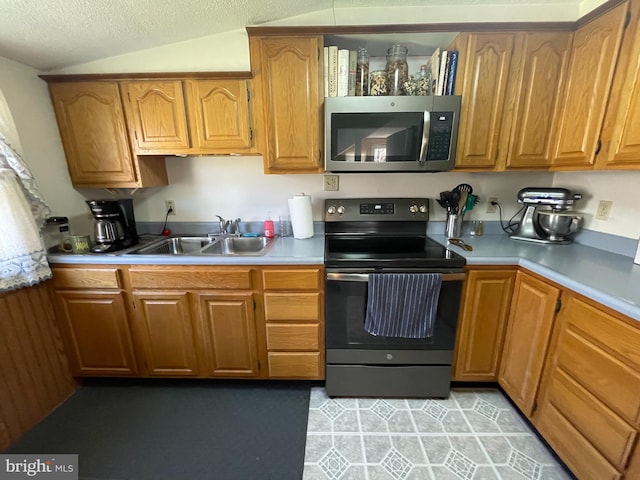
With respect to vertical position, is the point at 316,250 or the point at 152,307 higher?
the point at 316,250

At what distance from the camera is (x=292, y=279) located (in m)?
1.54

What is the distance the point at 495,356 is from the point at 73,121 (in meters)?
3.01

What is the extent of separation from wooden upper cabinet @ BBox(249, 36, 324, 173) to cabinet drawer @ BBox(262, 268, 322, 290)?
645mm

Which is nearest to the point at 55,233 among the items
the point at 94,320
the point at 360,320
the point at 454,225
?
the point at 94,320

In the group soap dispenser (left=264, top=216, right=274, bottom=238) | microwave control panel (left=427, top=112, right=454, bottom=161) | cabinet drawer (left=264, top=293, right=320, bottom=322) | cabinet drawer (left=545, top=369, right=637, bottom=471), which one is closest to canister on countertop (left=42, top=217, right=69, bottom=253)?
soap dispenser (left=264, top=216, right=274, bottom=238)

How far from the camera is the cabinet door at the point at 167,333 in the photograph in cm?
160

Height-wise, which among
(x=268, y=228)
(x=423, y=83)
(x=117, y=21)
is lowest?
(x=268, y=228)

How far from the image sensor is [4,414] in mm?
1375

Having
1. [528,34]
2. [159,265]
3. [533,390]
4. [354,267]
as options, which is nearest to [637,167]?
[528,34]

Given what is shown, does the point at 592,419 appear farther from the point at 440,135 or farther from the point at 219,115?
the point at 219,115

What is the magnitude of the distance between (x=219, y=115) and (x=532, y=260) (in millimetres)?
1977

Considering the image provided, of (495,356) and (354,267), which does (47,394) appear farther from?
(495,356)

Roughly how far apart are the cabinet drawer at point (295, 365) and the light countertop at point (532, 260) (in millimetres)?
610

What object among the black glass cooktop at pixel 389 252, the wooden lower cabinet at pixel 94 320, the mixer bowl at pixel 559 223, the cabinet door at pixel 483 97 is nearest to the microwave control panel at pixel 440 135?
the cabinet door at pixel 483 97
